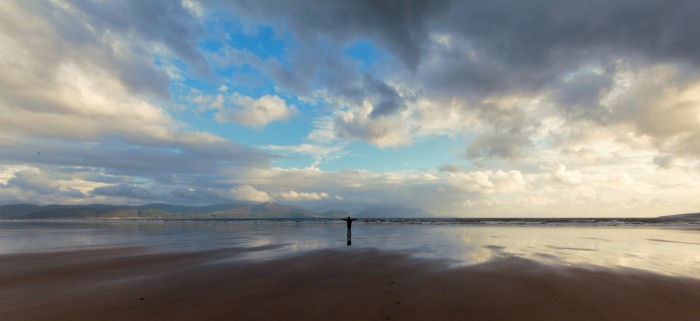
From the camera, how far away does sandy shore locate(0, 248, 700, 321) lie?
360 inches

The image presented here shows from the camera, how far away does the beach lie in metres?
9.16

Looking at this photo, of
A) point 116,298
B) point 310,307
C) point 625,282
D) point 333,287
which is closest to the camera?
point 310,307

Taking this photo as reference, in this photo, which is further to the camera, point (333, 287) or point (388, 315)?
point (333, 287)

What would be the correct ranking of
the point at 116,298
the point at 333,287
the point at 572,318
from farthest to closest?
the point at 333,287, the point at 116,298, the point at 572,318

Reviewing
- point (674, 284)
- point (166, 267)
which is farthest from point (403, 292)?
point (166, 267)

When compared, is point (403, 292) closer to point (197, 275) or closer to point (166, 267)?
point (197, 275)

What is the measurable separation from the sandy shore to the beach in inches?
1.6

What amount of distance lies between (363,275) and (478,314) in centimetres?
631

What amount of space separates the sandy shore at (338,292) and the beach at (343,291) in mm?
41

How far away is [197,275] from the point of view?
14648 millimetres

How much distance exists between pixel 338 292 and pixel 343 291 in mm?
211

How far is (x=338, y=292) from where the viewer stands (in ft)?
37.3

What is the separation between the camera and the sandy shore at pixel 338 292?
9.13 meters

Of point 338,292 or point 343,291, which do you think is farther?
point 343,291
